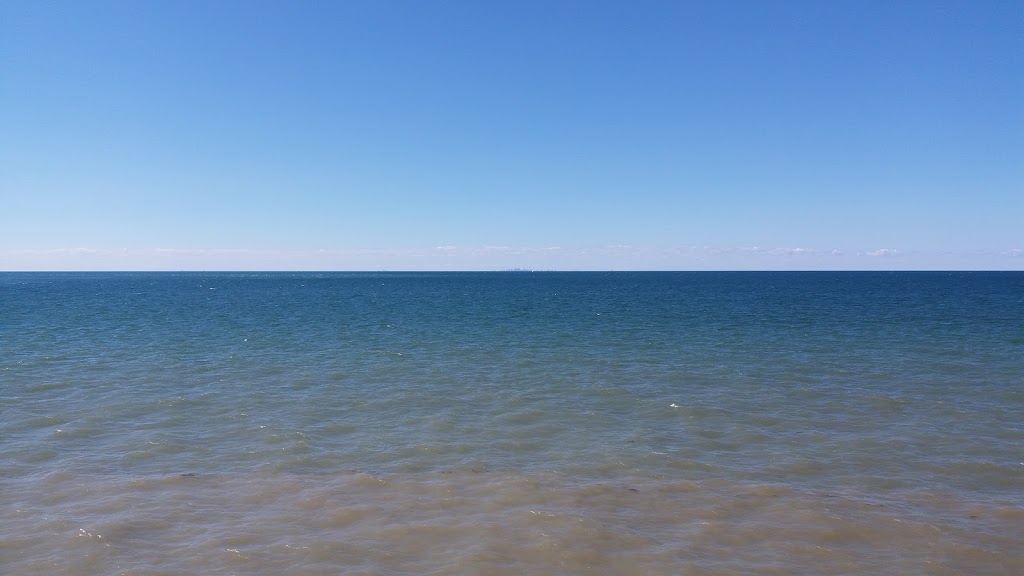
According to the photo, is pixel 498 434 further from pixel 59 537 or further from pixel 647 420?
pixel 59 537

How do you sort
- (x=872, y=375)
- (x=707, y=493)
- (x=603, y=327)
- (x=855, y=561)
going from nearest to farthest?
(x=855, y=561)
(x=707, y=493)
(x=872, y=375)
(x=603, y=327)

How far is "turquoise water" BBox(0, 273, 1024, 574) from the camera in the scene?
8172 mm

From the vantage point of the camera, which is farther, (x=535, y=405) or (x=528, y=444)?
(x=535, y=405)

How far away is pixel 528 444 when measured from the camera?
12.9m

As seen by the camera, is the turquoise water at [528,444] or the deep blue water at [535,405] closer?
the turquoise water at [528,444]

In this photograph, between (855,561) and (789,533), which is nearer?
(855,561)

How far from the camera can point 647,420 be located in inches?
587

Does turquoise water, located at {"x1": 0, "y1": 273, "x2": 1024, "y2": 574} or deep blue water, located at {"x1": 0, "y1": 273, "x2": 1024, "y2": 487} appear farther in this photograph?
deep blue water, located at {"x1": 0, "y1": 273, "x2": 1024, "y2": 487}

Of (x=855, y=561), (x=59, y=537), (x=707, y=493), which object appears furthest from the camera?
(x=707, y=493)

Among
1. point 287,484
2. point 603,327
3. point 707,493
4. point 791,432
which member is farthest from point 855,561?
point 603,327

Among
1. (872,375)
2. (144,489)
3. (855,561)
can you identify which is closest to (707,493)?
(855,561)

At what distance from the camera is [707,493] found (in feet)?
33.0

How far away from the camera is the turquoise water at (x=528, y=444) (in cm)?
817

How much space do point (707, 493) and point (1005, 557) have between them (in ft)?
12.7
